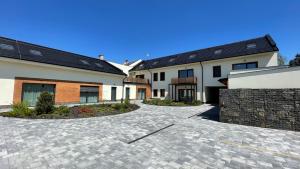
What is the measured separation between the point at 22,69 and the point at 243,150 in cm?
1678

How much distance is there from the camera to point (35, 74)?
13.9 metres

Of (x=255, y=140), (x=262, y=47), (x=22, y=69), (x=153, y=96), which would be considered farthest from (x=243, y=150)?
(x=153, y=96)

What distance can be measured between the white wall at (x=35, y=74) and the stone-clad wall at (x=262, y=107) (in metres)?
15.4

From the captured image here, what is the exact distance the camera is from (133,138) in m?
5.29

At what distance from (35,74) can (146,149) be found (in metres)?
14.6

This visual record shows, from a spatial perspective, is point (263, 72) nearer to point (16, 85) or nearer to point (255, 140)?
point (255, 140)

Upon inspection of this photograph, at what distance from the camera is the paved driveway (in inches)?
136

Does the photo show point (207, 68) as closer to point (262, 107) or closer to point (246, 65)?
point (246, 65)

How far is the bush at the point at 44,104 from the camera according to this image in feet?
30.0

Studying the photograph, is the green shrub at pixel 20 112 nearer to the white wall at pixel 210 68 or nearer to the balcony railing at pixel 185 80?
the balcony railing at pixel 185 80

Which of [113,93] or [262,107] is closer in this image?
[262,107]

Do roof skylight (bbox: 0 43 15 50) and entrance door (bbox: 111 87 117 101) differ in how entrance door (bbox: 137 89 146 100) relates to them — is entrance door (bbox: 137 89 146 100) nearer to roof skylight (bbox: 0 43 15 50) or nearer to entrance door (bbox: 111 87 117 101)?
entrance door (bbox: 111 87 117 101)

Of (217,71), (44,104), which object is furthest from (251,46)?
(44,104)

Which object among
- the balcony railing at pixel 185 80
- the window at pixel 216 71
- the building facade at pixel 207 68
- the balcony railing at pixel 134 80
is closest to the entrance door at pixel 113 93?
the balcony railing at pixel 134 80
